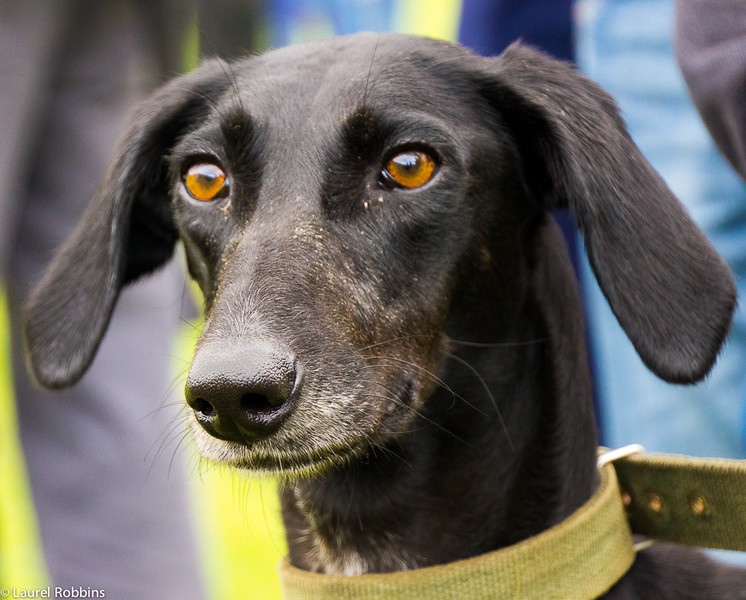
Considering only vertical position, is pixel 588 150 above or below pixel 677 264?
above

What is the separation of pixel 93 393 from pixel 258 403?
203cm

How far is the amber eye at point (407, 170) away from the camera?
2.20m

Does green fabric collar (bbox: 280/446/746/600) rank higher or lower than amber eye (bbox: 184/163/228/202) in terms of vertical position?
lower

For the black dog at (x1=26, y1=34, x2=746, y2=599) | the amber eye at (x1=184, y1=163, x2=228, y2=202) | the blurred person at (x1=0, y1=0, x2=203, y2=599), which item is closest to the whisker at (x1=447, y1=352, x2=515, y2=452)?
the black dog at (x1=26, y1=34, x2=746, y2=599)

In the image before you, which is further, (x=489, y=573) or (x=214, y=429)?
(x=489, y=573)

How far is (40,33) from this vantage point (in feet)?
10.6

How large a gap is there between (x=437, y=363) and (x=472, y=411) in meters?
0.15

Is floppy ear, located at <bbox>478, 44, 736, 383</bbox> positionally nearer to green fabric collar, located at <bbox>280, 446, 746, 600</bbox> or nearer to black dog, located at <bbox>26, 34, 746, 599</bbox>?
black dog, located at <bbox>26, 34, 746, 599</bbox>

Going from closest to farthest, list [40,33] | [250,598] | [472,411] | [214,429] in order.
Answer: [214,429]
[472,411]
[40,33]
[250,598]

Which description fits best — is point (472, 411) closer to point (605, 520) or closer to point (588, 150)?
point (605, 520)

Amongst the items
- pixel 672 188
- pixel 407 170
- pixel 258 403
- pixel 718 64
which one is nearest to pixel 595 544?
pixel 258 403

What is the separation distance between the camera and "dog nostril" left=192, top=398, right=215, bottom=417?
183cm

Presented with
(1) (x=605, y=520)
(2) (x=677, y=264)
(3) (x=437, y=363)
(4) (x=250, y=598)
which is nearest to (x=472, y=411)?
(3) (x=437, y=363)

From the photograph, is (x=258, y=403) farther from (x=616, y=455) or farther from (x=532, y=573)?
(x=616, y=455)
